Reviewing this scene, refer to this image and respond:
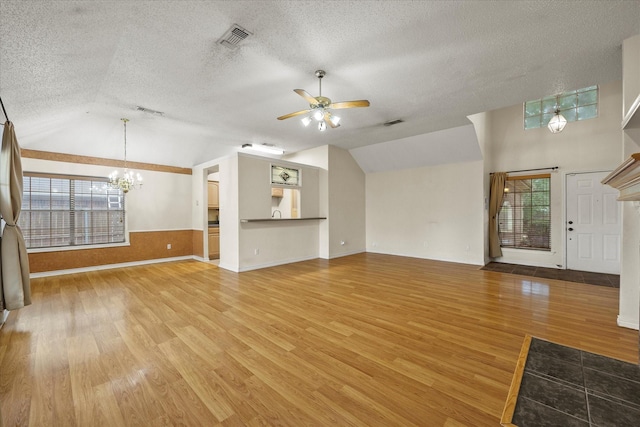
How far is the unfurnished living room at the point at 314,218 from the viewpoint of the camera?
6.01ft

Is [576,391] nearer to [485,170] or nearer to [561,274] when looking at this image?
[561,274]

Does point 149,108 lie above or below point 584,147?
above

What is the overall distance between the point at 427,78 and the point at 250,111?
9.40 ft

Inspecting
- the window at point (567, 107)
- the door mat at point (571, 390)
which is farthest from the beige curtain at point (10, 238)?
the window at point (567, 107)

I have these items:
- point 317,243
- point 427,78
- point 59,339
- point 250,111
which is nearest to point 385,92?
point 427,78

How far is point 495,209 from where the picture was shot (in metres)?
6.39

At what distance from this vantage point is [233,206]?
5492mm

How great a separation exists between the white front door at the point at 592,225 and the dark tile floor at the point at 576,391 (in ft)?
15.3

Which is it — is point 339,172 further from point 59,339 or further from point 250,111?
point 59,339

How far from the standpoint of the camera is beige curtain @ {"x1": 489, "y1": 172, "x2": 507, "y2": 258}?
637 centimetres

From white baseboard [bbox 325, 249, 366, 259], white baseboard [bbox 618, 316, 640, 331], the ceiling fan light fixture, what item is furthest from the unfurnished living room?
white baseboard [bbox 325, 249, 366, 259]

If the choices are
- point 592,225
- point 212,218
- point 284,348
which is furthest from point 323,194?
point 592,225

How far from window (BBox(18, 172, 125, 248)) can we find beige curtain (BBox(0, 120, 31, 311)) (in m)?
3.02

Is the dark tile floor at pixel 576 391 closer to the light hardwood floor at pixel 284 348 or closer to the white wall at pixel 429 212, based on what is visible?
the light hardwood floor at pixel 284 348
